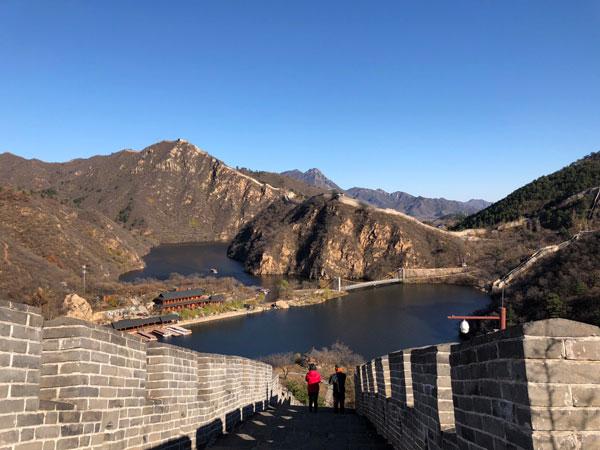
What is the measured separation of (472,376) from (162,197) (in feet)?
561

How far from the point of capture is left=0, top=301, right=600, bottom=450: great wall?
6.41 feet

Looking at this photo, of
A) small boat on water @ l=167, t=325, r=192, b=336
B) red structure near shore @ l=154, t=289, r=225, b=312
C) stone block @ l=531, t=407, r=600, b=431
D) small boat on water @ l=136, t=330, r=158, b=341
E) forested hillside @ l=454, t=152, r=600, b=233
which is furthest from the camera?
forested hillside @ l=454, t=152, r=600, b=233

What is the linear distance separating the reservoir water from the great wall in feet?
112

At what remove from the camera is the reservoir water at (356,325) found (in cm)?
4081

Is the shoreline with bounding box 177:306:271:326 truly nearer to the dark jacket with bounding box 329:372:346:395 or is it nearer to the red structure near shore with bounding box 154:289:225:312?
the red structure near shore with bounding box 154:289:225:312

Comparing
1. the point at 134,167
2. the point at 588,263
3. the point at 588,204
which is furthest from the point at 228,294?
the point at 134,167

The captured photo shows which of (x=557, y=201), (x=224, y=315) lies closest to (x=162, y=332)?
(x=224, y=315)

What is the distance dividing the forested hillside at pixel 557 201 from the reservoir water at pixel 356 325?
25.6 meters

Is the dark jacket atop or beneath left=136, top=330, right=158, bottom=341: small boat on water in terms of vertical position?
beneath

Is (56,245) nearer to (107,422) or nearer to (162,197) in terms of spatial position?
(107,422)

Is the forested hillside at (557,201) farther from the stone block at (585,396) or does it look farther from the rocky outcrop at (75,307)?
the stone block at (585,396)

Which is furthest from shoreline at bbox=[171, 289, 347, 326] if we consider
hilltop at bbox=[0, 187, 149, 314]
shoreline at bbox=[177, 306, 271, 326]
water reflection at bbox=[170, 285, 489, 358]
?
hilltop at bbox=[0, 187, 149, 314]

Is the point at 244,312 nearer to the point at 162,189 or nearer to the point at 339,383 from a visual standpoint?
the point at 339,383

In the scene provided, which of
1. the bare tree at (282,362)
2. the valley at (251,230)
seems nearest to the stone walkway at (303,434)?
the bare tree at (282,362)
